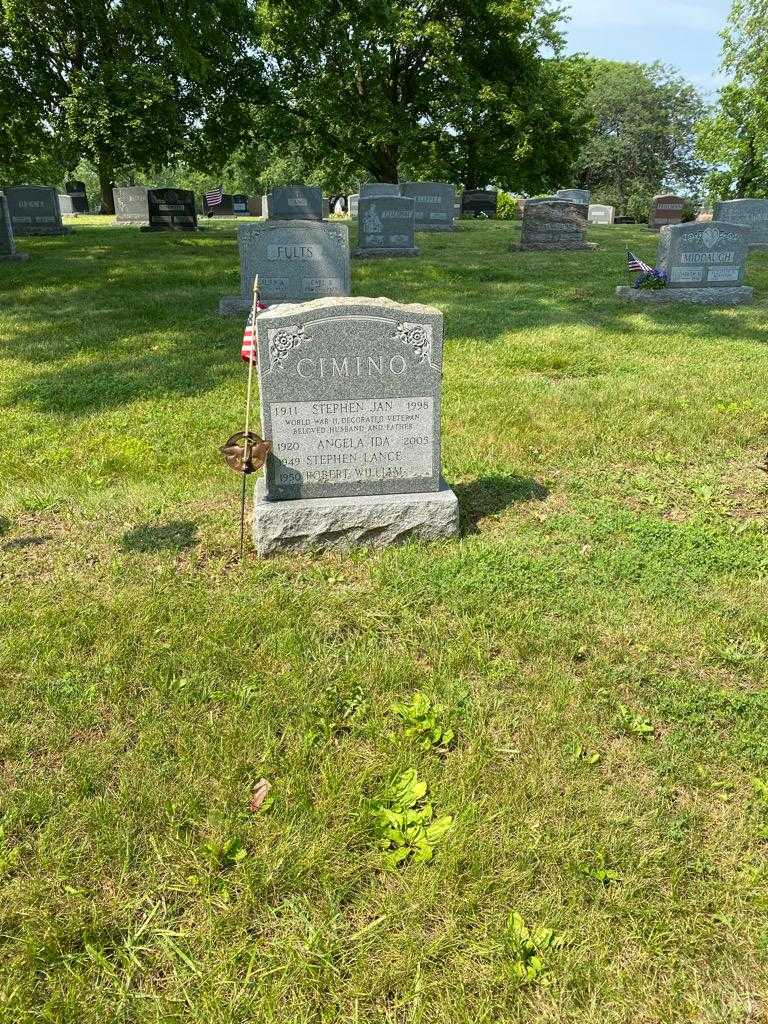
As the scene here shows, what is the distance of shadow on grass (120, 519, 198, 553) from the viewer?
432 centimetres

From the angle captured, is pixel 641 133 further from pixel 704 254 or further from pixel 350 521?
pixel 350 521

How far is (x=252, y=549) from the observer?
4.31m

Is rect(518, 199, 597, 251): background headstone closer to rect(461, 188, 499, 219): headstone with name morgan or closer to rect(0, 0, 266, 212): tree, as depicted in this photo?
rect(0, 0, 266, 212): tree

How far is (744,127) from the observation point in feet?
94.8

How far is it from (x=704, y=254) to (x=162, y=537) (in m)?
11.1

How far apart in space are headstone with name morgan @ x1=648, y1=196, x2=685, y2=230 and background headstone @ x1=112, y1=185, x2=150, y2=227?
1961 centimetres

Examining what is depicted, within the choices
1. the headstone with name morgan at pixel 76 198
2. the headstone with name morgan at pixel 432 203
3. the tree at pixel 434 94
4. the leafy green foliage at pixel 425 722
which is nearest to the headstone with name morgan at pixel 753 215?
the headstone with name morgan at pixel 432 203

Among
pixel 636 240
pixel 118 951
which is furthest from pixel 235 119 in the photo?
pixel 118 951

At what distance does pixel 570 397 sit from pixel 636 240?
1696cm

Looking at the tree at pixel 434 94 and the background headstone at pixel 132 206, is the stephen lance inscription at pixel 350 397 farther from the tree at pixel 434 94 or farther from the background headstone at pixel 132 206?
the background headstone at pixel 132 206

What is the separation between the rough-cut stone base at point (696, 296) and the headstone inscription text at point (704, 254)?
17cm

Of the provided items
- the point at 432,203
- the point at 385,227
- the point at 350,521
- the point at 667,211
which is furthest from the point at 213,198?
the point at 350,521

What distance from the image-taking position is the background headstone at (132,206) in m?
26.1

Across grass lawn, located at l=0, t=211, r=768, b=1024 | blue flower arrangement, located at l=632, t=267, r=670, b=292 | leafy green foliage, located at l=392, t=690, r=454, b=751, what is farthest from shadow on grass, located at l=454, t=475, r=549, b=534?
blue flower arrangement, located at l=632, t=267, r=670, b=292
